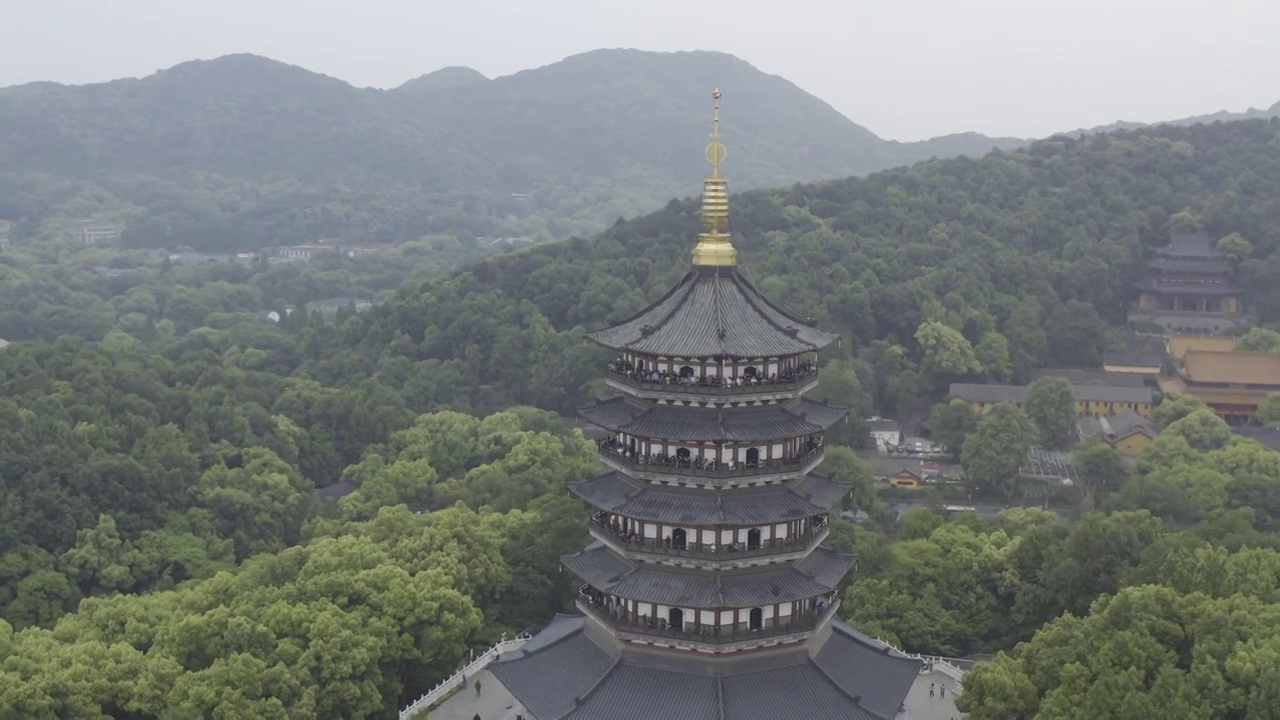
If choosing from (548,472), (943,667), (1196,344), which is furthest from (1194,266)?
(943,667)

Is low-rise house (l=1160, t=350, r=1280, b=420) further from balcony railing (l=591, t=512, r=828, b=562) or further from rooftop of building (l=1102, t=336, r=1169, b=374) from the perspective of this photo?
balcony railing (l=591, t=512, r=828, b=562)

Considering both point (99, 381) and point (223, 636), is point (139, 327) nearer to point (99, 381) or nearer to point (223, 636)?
point (99, 381)

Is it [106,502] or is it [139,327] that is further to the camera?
[139,327]

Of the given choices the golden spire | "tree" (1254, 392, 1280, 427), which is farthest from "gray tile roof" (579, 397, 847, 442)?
"tree" (1254, 392, 1280, 427)

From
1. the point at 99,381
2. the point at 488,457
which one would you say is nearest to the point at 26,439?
the point at 99,381

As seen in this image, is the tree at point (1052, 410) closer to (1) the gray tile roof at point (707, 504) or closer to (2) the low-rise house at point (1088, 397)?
(2) the low-rise house at point (1088, 397)

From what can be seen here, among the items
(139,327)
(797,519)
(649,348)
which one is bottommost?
(139,327)
